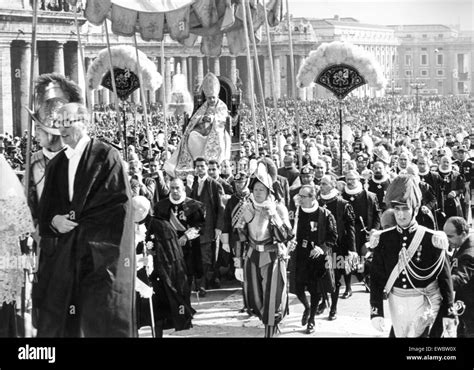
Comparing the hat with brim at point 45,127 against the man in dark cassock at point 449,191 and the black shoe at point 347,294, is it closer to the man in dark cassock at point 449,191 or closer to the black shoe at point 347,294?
the black shoe at point 347,294

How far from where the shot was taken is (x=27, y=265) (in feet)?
28.5

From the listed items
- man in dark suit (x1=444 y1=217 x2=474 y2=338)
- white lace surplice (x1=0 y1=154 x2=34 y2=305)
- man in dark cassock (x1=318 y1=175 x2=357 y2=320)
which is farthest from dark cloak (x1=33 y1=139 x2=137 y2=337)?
man in dark cassock (x1=318 y1=175 x2=357 y2=320)

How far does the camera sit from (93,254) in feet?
25.0

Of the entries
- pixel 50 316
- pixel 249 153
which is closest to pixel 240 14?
pixel 249 153

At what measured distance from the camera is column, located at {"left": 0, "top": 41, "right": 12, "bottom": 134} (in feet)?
99.3

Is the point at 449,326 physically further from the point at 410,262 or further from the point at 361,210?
the point at 361,210

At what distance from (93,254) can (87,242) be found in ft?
0.32

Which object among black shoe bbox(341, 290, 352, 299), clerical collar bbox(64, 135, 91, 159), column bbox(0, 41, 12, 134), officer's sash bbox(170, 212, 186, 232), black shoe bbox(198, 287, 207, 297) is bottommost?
black shoe bbox(341, 290, 352, 299)

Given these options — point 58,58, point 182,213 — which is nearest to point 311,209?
point 182,213

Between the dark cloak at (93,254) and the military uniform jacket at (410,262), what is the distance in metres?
1.84

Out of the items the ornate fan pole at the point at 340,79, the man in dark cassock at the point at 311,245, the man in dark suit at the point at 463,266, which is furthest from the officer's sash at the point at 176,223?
the ornate fan pole at the point at 340,79

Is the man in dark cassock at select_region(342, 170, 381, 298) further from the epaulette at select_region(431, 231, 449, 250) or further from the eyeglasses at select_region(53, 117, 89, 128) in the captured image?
the eyeglasses at select_region(53, 117, 89, 128)
